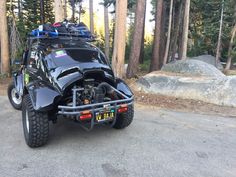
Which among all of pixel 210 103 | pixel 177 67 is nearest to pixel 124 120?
pixel 210 103

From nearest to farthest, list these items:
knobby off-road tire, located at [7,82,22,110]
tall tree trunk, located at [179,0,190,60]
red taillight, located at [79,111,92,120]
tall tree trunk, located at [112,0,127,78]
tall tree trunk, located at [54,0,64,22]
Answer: red taillight, located at [79,111,92,120], knobby off-road tire, located at [7,82,22,110], tall tree trunk, located at [112,0,127,78], tall tree trunk, located at [54,0,64,22], tall tree trunk, located at [179,0,190,60]

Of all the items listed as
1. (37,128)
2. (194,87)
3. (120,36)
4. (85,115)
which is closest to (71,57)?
(85,115)

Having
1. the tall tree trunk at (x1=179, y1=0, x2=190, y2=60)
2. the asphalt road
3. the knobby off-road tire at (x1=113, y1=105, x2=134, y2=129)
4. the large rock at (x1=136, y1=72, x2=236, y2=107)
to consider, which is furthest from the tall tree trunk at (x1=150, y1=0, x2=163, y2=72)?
the knobby off-road tire at (x1=113, y1=105, x2=134, y2=129)

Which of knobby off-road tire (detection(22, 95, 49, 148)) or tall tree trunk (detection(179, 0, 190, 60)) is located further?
tall tree trunk (detection(179, 0, 190, 60))

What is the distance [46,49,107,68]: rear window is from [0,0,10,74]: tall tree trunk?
7961 mm

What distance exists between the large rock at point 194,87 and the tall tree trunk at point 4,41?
6.79 m

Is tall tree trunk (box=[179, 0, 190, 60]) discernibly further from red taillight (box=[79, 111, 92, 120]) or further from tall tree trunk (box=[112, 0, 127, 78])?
red taillight (box=[79, 111, 92, 120])

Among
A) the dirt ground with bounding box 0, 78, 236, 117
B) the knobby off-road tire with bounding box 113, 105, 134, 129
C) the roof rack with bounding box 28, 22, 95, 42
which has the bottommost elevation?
the dirt ground with bounding box 0, 78, 236, 117

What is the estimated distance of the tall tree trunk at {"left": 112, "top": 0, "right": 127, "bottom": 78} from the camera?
945 centimetres

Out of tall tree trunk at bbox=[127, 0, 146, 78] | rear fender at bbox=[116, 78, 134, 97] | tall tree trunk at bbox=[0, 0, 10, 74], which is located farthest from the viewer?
tall tree trunk at bbox=[0, 0, 10, 74]

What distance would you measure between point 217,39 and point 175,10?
13.0 feet

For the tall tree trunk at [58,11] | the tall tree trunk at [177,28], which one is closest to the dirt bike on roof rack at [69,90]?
the tall tree trunk at [58,11]

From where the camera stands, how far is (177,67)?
9.53 metres

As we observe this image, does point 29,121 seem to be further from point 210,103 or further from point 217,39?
point 217,39
